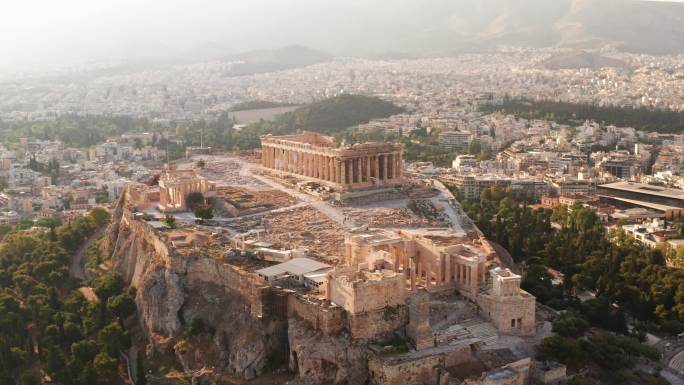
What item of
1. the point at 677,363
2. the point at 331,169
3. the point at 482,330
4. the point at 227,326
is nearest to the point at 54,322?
the point at 227,326

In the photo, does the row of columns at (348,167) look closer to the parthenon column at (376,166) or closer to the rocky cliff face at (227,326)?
the parthenon column at (376,166)

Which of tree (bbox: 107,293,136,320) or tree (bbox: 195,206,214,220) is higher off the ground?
tree (bbox: 195,206,214,220)

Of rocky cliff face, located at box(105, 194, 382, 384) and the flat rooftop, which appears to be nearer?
rocky cliff face, located at box(105, 194, 382, 384)

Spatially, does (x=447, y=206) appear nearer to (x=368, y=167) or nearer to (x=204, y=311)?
(x=368, y=167)

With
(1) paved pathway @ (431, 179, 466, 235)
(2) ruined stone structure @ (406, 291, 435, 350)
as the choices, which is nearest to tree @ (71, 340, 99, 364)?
(2) ruined stone structure @ (406, 291, 435, 350)

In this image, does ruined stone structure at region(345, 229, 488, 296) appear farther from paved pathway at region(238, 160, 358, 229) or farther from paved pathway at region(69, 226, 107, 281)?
paved pathway at region(69, 226, 107, 281)

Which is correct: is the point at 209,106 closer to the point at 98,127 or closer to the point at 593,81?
the point at 98,127
